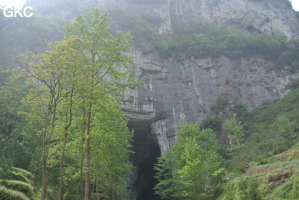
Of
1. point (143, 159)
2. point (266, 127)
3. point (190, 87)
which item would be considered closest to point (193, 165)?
point (266, 127)

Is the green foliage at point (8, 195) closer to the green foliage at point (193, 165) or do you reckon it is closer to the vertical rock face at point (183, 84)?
the green foliage at point (193, 165)

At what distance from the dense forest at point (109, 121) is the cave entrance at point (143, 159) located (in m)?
8.99

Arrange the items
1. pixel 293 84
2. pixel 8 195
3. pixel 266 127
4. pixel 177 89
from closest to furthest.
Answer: pixel 8 195 → pixel 266 127 → pixel 177 89 → pixel 293 84

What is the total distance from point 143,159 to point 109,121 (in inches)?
1177

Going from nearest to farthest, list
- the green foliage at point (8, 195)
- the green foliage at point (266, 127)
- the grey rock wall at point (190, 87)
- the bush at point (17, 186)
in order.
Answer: the green foliage at point (8, 195)
the bush at point (17, 186)
the green foliage at point (266, 127)
the grey rock wall at point (190, 87)

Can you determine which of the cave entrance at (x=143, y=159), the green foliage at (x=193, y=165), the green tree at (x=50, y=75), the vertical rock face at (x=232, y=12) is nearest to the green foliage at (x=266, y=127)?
the green foliage at (x=193, y=165)

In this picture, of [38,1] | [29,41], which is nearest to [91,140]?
[29,41]

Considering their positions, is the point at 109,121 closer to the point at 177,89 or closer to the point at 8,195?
the point at 8,195

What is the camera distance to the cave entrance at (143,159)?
118ft

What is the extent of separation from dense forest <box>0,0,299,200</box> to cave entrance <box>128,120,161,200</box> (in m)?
8.99

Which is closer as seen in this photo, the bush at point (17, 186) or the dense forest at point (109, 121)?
the dense forest at point (109, 121)

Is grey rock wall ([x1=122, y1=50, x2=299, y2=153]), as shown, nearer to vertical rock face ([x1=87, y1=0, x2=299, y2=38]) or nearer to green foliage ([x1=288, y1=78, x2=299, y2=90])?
green foliage ([x1=288, y1=78, x2=299, y2=90])

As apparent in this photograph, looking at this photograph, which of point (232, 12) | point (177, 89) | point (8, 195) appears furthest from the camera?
point (232, 12)

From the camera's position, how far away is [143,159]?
39.2m
